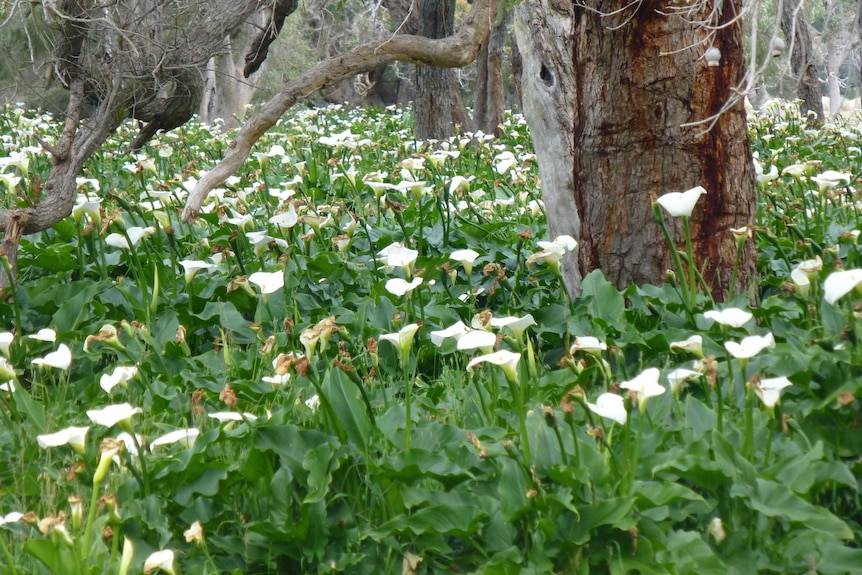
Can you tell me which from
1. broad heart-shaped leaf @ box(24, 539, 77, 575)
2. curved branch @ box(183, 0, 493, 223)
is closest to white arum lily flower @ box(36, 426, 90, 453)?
broad heart-shaped leaf @ box(24, 539, 77, 575)

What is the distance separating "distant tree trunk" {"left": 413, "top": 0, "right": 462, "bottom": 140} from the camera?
10742mm

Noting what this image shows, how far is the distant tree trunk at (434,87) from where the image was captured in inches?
423

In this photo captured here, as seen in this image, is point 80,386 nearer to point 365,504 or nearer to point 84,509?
point 84,509

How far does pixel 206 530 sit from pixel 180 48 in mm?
4991

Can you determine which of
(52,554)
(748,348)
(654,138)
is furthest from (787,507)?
(654,138)

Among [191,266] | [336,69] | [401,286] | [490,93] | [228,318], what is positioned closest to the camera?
[401,286]

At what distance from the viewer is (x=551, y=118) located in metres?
5.04

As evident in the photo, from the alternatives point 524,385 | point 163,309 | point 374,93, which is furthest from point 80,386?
point 374,93

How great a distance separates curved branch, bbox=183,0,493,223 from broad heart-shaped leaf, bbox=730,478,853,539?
4023 millimetres

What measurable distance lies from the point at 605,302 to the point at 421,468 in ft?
4.78

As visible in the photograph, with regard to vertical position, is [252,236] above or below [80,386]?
above

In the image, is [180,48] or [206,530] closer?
[206,530]

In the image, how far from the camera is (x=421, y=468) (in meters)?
2.44

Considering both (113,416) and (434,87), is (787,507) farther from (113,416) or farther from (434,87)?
(434,87)
